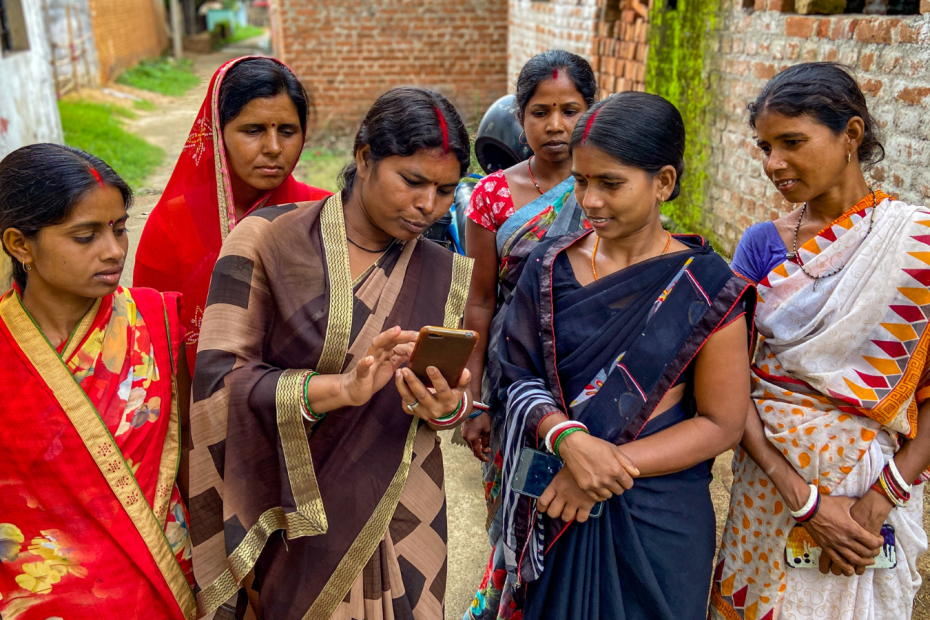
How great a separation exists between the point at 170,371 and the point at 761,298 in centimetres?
155

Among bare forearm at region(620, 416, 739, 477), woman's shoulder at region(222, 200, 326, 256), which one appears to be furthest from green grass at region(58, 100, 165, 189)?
bare forearm at region(620, 416, 739, 477)

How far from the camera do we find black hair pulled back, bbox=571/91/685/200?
1.67 m

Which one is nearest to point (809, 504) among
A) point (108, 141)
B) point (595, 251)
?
point (595, 251)

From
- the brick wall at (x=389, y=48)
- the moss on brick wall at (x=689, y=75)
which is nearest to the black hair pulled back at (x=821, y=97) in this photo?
the moss on brick wall at (x=689, y=75)

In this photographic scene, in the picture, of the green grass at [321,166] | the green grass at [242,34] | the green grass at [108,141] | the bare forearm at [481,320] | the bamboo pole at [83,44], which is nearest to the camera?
the bare forearm at [481,320]

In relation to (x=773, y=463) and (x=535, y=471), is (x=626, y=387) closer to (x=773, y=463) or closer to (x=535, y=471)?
(x=535, y=471)

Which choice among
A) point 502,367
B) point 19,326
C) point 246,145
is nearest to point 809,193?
point 502,367

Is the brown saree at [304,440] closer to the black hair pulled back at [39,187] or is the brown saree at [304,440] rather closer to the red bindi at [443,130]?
the red bindi at [443,130]

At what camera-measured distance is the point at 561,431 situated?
167 centimetres

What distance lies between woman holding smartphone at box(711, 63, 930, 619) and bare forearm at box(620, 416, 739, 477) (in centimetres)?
24

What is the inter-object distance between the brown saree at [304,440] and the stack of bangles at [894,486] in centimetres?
111

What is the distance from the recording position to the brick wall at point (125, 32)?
49.7ft

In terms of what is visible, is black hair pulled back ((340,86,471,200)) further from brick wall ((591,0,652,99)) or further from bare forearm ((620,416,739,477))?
brick wall ((591,0,652,99))

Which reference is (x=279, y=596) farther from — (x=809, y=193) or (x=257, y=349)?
(x=809, y=193)
